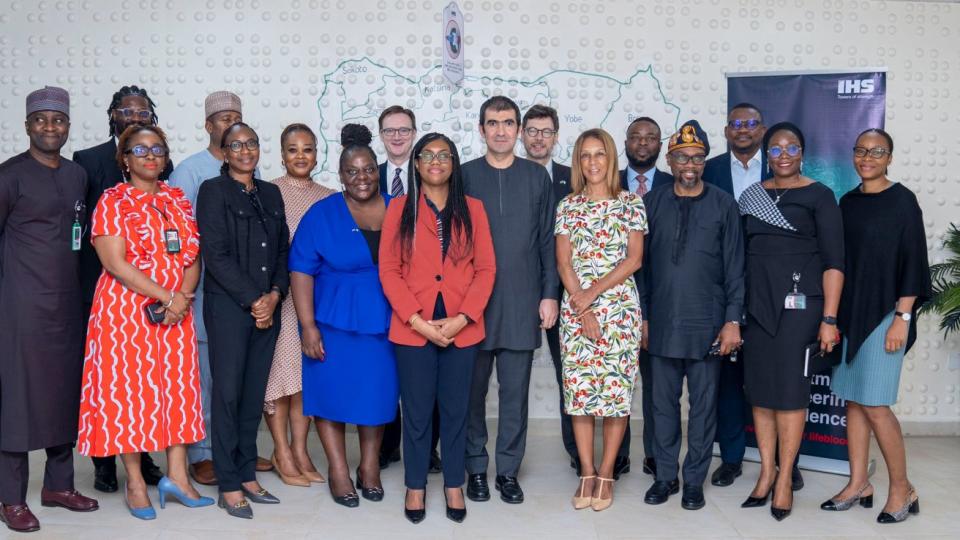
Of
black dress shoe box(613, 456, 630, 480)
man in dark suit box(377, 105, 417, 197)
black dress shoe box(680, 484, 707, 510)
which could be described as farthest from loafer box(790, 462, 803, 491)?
man in dark suit box(377, 105, 417, 197)

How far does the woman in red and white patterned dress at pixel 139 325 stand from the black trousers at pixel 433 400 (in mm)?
987

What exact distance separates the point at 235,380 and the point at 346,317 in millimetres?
570

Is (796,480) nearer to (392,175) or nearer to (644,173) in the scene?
(644,173)

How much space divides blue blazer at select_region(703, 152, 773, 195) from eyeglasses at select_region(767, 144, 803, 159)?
70 centimetres

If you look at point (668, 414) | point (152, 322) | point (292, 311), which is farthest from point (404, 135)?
point (668, 414)

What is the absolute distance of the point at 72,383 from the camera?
374 centimetres

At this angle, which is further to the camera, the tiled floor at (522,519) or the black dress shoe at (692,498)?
the black dress shoe at (692,498)

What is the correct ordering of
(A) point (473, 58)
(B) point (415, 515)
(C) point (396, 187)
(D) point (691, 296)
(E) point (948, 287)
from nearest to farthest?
(B) point (415, 515)
(D) point (691, 296)
(C) point (396, 187)
(E) point (948, 287)
(A) point (473, 58)

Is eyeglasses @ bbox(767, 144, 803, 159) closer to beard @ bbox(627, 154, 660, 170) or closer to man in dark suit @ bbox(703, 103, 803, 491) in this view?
man in dark suit @ bbox(703, 103, 803, 491)

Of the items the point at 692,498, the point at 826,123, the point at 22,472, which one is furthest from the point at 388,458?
the point at 826,123

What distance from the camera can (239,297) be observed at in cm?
367

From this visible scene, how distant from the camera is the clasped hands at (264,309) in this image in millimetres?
3729

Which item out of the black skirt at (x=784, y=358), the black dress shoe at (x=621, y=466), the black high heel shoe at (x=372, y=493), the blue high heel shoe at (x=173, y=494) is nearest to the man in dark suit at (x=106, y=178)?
the blue high heel shoe at (x=173, y=494)

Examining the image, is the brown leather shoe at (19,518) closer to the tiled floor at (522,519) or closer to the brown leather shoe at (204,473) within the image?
the tiled floor at (522,519)
